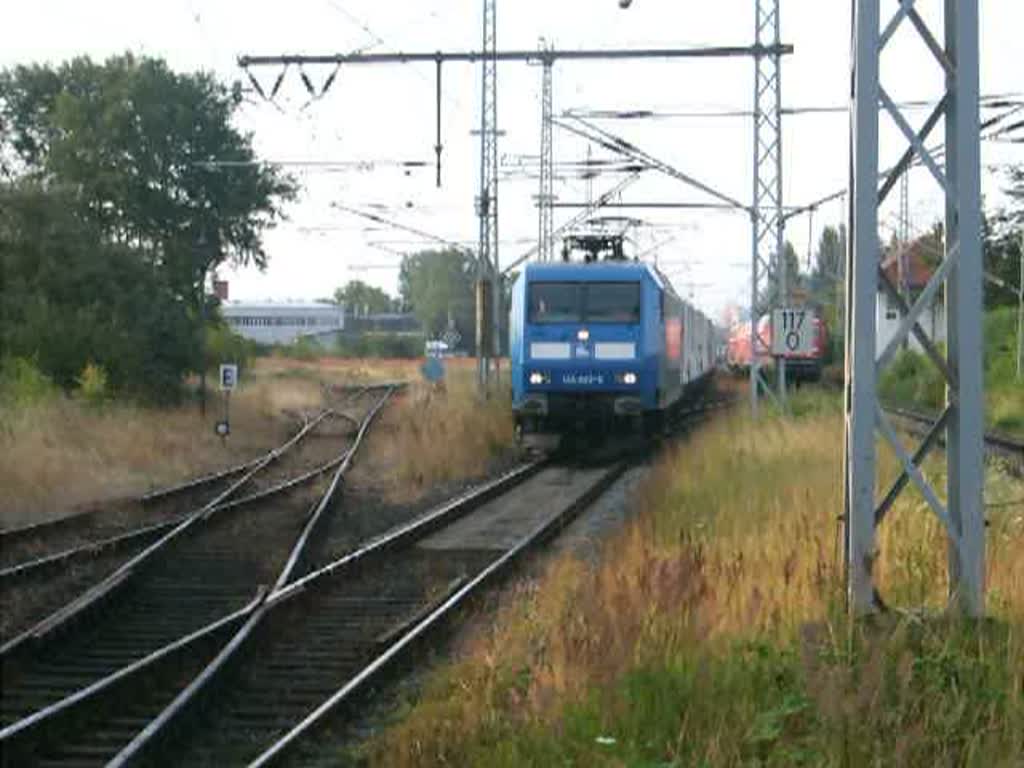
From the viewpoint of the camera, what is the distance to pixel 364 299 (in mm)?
147500

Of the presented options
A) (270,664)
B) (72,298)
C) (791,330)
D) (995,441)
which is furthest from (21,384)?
(270,664)

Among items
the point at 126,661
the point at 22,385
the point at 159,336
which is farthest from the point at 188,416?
the point at 126,661

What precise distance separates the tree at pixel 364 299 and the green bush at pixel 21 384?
113 metres

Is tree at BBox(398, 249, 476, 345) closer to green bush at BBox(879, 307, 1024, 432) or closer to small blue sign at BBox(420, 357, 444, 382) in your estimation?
green bush at BBox(879, 307, 1024, 432)

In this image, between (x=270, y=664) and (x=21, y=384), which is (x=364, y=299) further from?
(x=270, y=664)

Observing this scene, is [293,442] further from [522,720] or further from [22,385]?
[522,720]

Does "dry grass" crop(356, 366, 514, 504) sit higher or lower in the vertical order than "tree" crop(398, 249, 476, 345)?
lower

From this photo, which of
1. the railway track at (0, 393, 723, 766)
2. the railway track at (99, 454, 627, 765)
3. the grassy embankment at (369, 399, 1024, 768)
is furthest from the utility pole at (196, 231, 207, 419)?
the grassy embankment at (369, 399, 1024, 768)

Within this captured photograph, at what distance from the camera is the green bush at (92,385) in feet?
106

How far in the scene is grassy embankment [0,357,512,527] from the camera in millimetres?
20859

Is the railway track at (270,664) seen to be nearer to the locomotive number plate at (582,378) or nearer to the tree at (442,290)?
the locomotive number plate at (582,378)

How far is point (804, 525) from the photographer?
11516mm

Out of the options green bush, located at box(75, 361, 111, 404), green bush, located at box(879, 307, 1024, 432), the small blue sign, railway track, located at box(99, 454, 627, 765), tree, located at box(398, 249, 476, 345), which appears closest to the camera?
railway track, located at box(99, 454, 627, 765)

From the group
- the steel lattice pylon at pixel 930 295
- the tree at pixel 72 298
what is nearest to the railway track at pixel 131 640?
the steel lattice pylon at pixel 930 295
